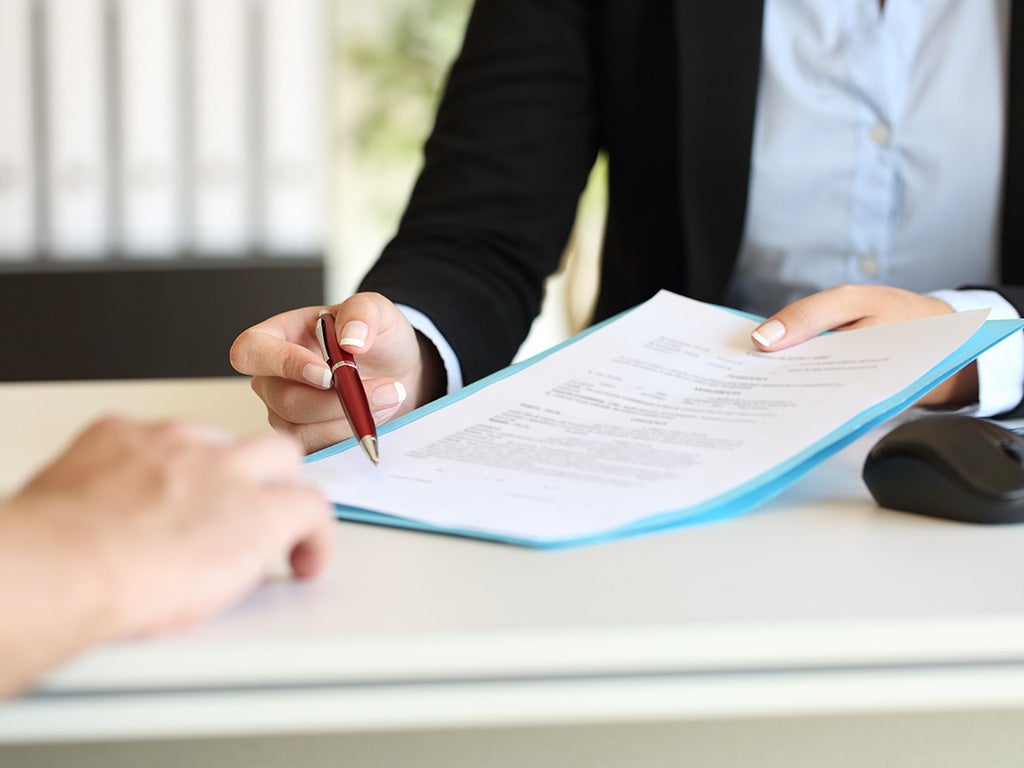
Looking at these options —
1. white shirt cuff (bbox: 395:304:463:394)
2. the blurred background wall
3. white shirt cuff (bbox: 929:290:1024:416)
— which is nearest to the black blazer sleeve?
white shirt cuff (bbox: 395:304:463:394)

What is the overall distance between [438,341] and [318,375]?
0.18 m

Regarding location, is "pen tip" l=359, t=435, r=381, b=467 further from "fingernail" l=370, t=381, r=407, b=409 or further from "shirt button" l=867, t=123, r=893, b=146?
"shirt button" l=867, t=123, r=893, b=146

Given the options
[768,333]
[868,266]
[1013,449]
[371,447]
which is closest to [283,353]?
[371,447]

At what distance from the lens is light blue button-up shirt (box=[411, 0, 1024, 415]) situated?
1065 mm

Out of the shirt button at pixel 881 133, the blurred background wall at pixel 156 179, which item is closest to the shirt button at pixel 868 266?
the shirt button at pixel 881 133

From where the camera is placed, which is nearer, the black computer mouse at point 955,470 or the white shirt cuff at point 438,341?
the black computer mouse at point 955,470

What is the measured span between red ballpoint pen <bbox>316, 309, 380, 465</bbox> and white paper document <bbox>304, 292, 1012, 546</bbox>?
0.05 feet

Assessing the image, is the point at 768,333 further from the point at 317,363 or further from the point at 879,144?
the point at 879,144

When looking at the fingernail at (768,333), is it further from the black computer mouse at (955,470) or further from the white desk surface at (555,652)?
the white desk surface at (555,652)

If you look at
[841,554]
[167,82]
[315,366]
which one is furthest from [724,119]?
[167,82]

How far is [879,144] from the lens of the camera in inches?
42.8

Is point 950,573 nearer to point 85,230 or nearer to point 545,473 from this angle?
point 545,473

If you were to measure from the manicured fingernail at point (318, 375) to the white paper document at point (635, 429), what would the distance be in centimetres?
4

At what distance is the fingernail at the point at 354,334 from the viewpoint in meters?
0.65
